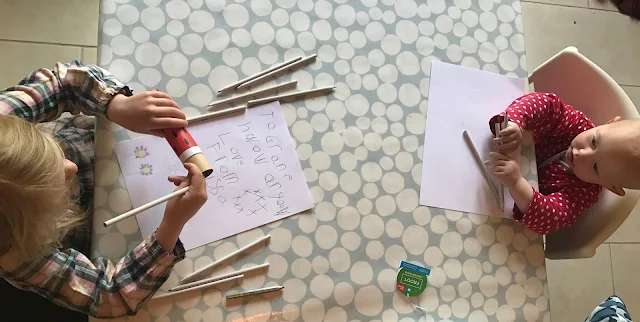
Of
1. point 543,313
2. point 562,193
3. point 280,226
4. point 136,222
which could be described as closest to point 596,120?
point 562,193

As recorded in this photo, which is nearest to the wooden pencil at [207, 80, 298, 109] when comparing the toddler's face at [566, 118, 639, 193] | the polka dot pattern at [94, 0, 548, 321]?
the polka dot pattern at [94, 0, 548, 321]

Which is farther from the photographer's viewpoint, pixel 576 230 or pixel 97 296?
pixel 576 230

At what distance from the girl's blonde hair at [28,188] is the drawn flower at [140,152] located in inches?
4.2

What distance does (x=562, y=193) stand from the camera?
0.95 metres

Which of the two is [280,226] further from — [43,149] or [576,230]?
[576,230]

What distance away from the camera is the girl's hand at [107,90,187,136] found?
738mm

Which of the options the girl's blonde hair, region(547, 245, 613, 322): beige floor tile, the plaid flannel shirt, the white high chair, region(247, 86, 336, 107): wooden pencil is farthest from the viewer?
region(547, 245, 613, 322): beige floor tile

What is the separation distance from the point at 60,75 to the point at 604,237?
907mm

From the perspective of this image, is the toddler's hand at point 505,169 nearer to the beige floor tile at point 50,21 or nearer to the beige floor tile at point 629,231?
the beige floor tile at point 629,231

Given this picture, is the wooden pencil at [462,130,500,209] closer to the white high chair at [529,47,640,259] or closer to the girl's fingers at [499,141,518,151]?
the girl's fingers at [499,141,518,151]

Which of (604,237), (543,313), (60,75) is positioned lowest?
(543,313)

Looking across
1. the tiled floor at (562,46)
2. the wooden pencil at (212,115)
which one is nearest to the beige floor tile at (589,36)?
the tiled floor at (562,46)

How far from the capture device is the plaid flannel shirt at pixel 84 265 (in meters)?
0.71

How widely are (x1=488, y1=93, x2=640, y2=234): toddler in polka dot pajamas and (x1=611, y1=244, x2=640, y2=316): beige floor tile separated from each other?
712 mm
